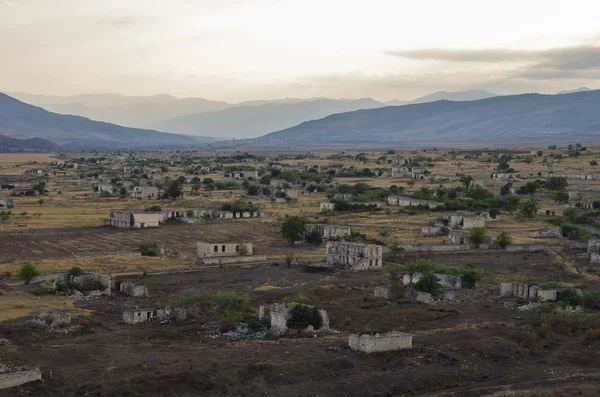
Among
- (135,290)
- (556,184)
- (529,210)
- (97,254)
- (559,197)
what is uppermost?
(556,184)

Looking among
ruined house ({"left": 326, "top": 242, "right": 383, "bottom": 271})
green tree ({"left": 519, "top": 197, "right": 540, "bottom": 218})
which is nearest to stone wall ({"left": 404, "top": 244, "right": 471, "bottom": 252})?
ruined house ({"left": 326, "top": 242, "right": 383, "bottom": 271})

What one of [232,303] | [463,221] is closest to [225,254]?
[232,303]

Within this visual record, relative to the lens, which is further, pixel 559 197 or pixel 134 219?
pixel 559 197

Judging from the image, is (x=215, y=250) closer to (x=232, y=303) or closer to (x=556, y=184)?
(x=232, y=303)

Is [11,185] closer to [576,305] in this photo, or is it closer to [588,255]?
[588,255]

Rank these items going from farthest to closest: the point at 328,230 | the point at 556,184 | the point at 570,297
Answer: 1. the point at 556,184
2. the point at 328,230
3. the point at 570,297

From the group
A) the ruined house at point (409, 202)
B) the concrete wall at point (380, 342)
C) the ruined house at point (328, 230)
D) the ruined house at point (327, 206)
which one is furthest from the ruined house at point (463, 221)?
the concrete wall at point (380, 342)

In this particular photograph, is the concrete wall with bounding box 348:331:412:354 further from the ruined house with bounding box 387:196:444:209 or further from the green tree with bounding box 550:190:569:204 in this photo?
the green tree with bounding box 550:190:569:204
